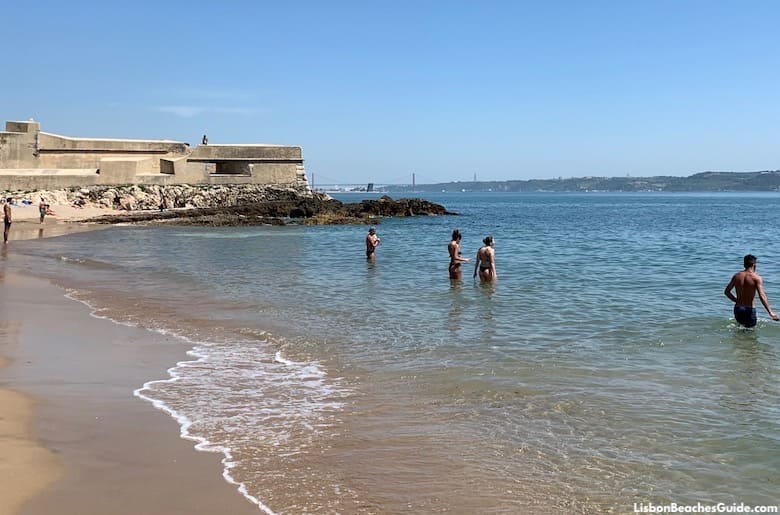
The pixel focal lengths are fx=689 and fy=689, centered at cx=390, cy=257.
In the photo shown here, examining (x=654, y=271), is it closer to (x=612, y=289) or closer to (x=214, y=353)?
(x=612, y=289)

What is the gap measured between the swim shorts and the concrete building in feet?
109

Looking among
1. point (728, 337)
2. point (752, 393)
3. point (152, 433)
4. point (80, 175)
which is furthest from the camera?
point (80, 175)

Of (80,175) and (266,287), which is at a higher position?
(80,175)

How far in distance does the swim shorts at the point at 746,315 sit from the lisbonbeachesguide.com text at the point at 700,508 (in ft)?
19.4

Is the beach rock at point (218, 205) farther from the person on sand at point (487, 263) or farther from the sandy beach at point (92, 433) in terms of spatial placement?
the sandy beach at point (92, 433)

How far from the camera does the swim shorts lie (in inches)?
369

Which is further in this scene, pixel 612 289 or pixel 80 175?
pixel 80 175

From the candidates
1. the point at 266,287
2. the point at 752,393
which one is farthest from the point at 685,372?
the point at 266,287

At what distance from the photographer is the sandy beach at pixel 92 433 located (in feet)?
12.7

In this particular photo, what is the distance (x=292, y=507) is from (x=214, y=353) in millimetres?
4336

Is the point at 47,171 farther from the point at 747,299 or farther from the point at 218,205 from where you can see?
the point at 747,299

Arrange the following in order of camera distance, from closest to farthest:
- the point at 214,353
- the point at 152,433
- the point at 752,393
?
the point at 152,433 → the point at 752,393 → the point at 214,353

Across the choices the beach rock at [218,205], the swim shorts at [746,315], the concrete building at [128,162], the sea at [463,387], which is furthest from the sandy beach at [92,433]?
the concrete building at [128,162]

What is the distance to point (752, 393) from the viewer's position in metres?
6.46
